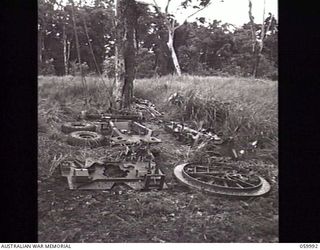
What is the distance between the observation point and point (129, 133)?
7.64ft

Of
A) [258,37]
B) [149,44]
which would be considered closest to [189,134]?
[149,44]

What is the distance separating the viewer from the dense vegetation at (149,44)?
2254 millimetres

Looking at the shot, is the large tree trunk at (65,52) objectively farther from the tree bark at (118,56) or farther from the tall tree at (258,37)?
the tall tree at (258,37)

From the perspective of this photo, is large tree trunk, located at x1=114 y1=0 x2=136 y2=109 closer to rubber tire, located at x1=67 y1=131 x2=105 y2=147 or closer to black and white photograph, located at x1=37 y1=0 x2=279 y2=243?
black and white photograph, located at x1=37 y1=0 x2=279 y2=243

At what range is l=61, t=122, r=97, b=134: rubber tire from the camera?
2.26 metres

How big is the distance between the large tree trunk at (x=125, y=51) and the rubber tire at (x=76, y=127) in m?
0.19

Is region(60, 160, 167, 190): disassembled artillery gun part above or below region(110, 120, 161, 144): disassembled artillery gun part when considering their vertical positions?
below

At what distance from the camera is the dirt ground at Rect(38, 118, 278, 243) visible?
2184 millimetres

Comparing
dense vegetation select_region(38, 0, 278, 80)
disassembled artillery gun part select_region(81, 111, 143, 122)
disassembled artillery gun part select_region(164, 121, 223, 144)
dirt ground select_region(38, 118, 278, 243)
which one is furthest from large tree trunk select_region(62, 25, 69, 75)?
disassembled artillery gun part select_region(164, 121, 223, 144)

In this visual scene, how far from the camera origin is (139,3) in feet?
7.45

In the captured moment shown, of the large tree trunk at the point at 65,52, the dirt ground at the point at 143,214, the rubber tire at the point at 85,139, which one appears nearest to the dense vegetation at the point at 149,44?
the large tree trunk at the point at 65,52

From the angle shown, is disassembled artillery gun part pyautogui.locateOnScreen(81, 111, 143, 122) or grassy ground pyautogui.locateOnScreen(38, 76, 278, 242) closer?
grassy ground pyautogui.locateOnScreen(38, 76, 278, 242)

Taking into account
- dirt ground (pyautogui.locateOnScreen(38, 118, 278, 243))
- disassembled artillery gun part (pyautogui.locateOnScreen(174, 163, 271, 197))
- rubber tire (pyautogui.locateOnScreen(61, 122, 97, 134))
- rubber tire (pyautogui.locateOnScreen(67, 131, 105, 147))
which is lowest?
dirt ground (pyautogui.locateOnScreen(38, 118, 278, 243))
